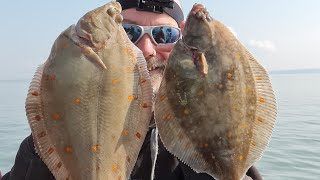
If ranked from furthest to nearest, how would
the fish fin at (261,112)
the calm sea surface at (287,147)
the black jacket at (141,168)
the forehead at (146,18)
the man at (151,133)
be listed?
the calm sea surface at (287,147)
the forehead at (146,18)
the man at (151,133)
the black jacket at (141,168)
the fish fin at (261,112)

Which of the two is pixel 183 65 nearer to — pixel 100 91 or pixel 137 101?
pixel 137 101

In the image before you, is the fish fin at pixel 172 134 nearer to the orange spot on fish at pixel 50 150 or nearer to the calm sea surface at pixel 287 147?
the orange spot on fish at pixel 50 150

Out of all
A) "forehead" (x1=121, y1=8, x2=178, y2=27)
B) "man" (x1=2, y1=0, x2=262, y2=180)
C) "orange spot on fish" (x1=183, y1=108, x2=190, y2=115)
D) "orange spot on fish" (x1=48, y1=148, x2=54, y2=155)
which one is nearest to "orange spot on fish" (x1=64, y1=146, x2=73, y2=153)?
"orange spot on fish" (x1=48, y1=148, x2=54, y2=155)

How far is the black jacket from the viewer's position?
10.1ft

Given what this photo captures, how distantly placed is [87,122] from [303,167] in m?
9.74

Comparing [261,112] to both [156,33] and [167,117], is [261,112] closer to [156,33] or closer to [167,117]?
[167,117]

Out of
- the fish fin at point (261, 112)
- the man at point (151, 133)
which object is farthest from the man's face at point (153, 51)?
the fish fin at point (261, 112)

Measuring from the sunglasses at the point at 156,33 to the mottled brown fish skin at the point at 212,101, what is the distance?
47.2 inches

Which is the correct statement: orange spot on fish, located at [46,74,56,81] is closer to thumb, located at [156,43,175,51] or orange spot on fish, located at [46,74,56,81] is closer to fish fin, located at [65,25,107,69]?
fish fin, located at [65,25,107,69]

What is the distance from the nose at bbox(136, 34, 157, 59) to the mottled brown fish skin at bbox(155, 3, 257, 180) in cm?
111

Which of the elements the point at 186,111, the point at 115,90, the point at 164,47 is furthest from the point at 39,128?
the point at 164,47

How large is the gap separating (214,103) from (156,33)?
5.14 feet

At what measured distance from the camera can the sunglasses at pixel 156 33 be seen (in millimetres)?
3672

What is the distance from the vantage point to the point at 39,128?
2.28 meters
